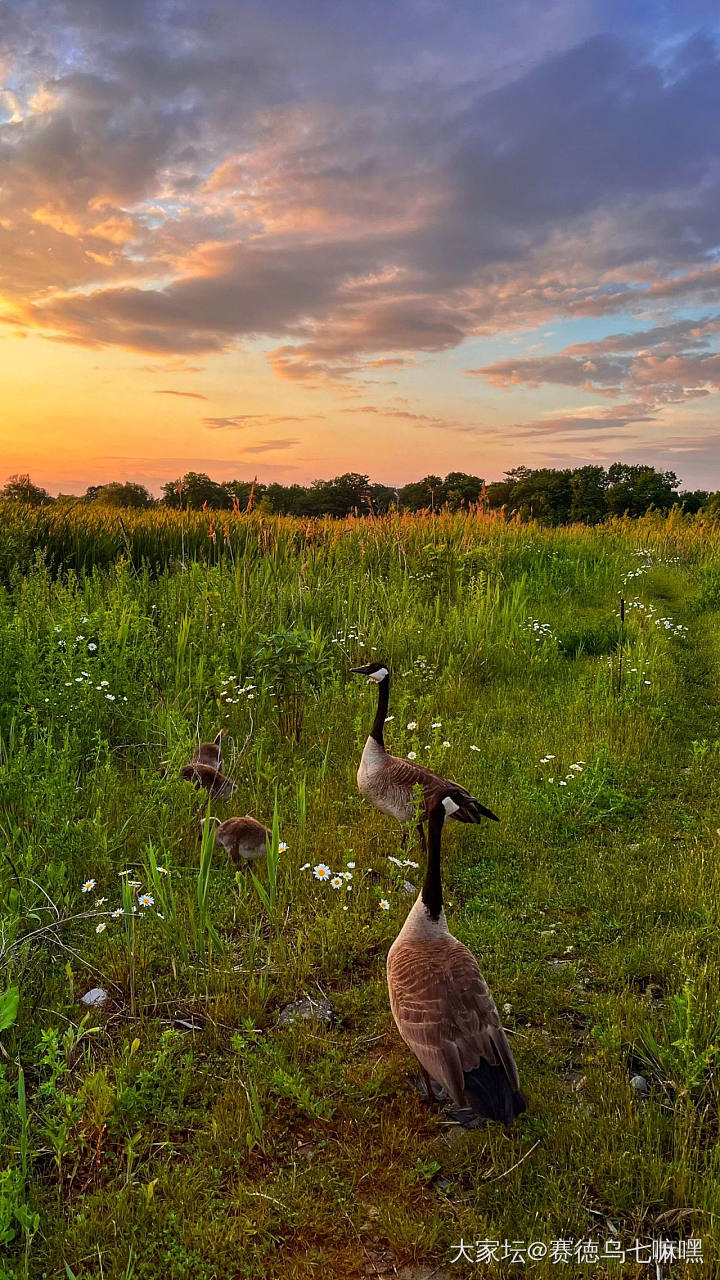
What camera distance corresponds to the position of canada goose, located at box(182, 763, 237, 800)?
5.68 meters

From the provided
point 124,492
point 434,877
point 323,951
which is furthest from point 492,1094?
point 124,492

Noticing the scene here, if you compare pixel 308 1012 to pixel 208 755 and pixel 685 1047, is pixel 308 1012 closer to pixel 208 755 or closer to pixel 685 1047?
pixel 685 1047

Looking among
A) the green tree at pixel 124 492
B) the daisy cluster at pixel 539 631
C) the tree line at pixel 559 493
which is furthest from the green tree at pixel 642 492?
the daisy cluster at pixel 539 631

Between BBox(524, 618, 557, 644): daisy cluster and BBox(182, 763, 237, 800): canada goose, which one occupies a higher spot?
BBox(524, 618, 557, 644): daisy cluster

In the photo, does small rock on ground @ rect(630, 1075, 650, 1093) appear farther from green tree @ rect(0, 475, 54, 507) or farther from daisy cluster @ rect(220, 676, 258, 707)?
green tree @ rect(0, 475, 54, 507)

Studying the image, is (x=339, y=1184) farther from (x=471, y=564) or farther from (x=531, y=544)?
(x=531, y=544)

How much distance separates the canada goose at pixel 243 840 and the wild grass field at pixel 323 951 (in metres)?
0.12

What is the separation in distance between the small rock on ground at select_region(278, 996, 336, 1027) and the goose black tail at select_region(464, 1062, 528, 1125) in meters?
1.05

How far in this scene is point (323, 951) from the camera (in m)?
4.20

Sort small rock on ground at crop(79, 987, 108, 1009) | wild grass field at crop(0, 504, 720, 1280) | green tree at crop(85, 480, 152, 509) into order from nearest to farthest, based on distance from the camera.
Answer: wild grass field at crop(0, 504, 720, 1280), small rock on ground at crop(79, 987, 108, 1009), green tree at crop(85, 480, 152, 509)

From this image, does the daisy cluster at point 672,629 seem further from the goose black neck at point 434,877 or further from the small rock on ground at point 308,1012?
the small rock on ground at point 308,1012

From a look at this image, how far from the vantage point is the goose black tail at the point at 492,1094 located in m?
2.79

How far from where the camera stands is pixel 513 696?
8.57 metres

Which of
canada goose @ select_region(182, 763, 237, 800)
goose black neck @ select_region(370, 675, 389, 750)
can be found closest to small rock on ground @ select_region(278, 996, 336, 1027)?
goose black neck @ select_region(370, 675, 389, 750)
